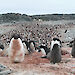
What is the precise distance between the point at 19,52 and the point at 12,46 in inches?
12.8

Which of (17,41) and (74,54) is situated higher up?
(17,41)

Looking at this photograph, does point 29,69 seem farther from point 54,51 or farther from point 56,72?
point 54,51

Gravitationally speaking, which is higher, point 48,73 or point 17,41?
point 17,41

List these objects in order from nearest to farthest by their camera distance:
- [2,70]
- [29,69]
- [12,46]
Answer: [2,70] → [29,69] → [12,46]

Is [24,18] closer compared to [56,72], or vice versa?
[56,72]

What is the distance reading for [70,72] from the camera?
6.50 meters

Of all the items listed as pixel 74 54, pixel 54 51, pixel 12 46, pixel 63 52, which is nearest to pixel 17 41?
pixel 12 46

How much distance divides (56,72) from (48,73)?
0.90ft

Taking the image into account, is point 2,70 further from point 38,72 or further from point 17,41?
point 17,41

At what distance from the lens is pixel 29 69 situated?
6688 mm

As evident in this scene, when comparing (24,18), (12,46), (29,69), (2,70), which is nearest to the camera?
(2,70)

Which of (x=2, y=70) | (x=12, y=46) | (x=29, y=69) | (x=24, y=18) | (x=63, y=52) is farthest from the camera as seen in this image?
(x=24, y=18)

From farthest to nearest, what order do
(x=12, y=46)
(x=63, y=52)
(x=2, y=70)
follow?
(x=63, y=52)
(x=12, y=46)
(x=2, y=70)

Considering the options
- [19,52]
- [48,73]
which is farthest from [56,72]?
[19,52]
